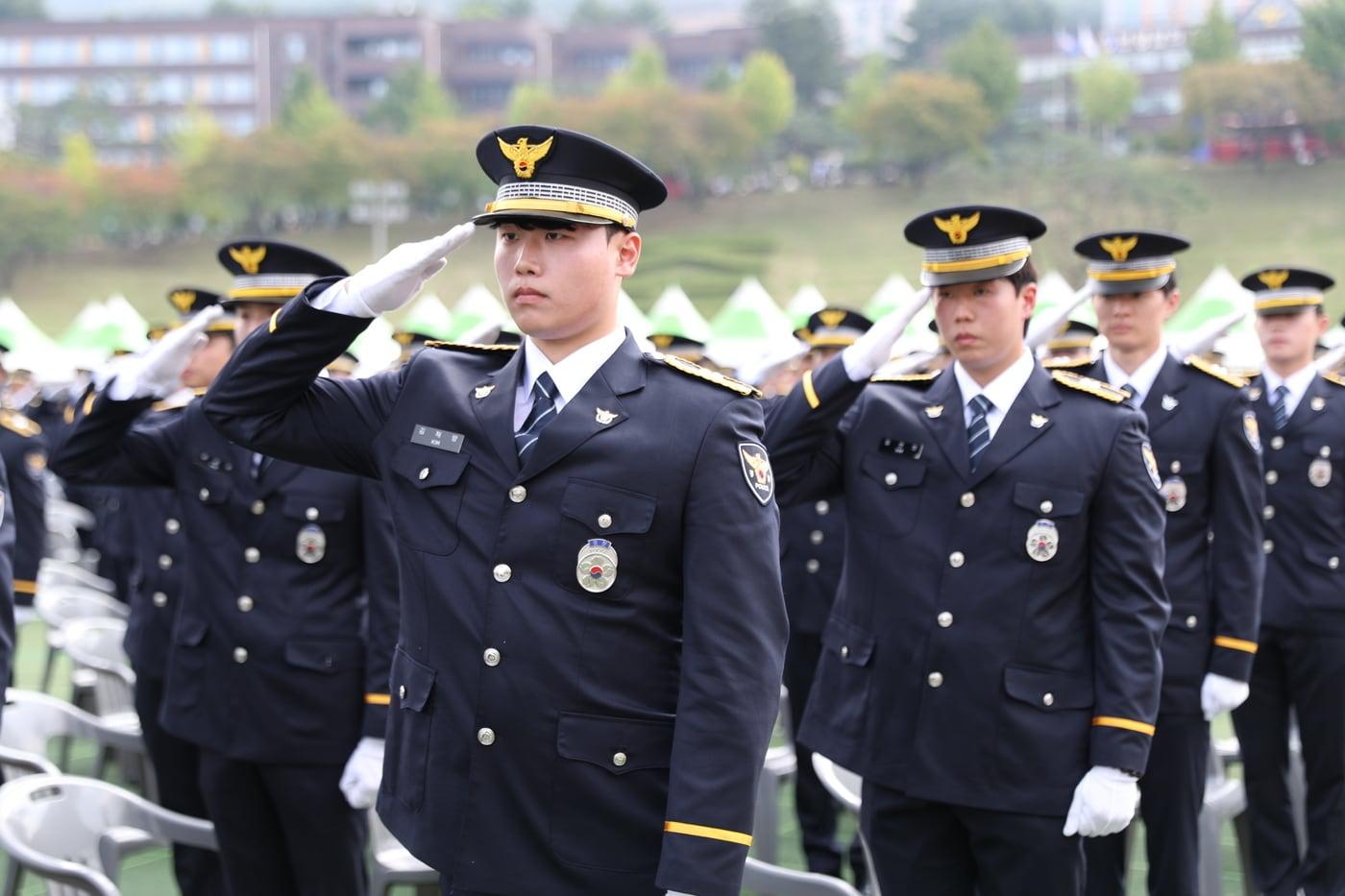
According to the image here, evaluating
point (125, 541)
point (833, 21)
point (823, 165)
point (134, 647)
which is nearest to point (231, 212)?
point (823, 165)

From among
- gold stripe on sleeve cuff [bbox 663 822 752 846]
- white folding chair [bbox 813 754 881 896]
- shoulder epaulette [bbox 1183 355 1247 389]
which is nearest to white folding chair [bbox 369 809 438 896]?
white folding chair [bbox 813 754 881 896]

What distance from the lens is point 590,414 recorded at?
274cm

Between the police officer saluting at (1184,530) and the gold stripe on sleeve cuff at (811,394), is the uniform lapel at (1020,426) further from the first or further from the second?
the police officer saluting at (1184,530)

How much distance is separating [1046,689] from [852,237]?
51131 mm

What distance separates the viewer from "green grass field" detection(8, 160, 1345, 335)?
46719 mm

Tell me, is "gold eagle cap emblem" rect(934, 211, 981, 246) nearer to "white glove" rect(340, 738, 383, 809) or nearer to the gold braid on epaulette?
the gold braid on epaulette

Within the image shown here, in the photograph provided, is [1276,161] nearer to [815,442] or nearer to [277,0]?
[815,442]

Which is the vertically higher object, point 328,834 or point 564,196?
point 564,196

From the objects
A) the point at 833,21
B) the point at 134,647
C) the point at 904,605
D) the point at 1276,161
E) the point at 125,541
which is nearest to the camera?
the point at 904,605

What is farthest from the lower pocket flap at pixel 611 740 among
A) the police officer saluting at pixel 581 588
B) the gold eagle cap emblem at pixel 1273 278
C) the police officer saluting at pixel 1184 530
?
the gold eagle cap emblem at pixel 1273 278

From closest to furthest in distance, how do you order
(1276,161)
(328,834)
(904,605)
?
1. (904,605)
2. (328,834)
3. (1276,161)

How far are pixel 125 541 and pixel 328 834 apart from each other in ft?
20.0

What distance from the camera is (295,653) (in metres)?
4.36

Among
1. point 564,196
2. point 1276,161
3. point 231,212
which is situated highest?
point 564,196
